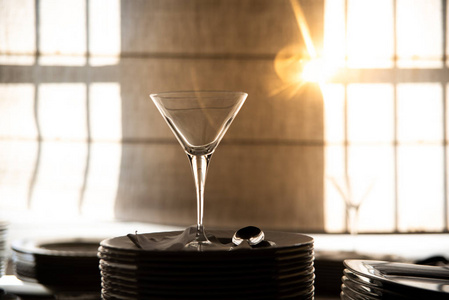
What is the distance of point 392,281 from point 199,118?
24 centimetres

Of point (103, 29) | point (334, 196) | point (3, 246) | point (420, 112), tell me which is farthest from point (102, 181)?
point (3, 246)

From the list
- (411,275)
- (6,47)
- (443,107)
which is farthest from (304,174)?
(411,275)

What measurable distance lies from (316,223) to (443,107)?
3.48 ft

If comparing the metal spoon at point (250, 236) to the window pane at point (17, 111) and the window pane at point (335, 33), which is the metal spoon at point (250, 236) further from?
the window pane at point (17, 111)

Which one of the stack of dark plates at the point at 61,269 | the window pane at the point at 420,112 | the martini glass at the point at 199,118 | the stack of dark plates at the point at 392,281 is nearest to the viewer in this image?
the stack of dark plates at the point at 392,281

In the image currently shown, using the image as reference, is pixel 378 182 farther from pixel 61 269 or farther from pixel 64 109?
pixel 61 269

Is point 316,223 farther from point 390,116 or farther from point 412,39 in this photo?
point 412,39

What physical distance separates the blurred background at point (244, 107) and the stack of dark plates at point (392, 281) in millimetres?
2981

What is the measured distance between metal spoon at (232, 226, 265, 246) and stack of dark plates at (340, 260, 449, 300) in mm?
99

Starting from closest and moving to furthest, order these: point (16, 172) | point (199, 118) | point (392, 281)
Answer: point (392, 281), point (199, 118), point (16, 172)

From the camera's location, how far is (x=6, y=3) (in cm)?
361

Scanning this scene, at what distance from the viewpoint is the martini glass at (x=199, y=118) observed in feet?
1.82

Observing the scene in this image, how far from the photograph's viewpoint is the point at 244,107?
138 inches

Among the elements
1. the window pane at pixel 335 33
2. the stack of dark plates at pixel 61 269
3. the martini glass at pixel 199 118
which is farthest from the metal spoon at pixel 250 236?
the window pane at pixel 335 33
